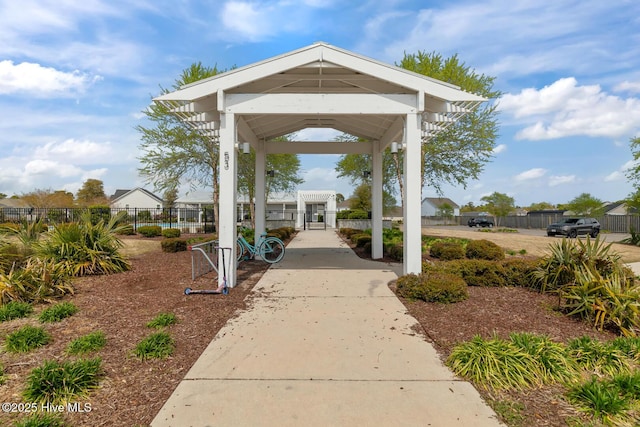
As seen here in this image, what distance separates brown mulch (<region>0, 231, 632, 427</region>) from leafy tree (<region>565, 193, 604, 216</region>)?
34.7m

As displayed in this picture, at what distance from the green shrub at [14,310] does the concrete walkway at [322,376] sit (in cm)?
305

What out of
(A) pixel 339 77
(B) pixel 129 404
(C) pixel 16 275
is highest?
(A) pixel 339 77

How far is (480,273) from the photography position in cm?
743

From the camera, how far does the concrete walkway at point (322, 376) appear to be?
2.83 m

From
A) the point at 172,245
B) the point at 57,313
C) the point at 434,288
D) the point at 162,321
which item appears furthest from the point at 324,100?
the point at 172,245

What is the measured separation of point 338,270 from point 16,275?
21.1ft

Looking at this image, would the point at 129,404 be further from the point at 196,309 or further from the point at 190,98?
the point at 190,98

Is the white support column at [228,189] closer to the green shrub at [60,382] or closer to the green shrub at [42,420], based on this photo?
the green shrub at [60,382]

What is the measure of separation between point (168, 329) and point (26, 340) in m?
1.52

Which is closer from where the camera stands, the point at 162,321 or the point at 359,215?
the point at 162,321

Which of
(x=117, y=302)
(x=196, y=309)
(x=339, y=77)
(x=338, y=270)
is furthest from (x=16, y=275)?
(x=339, y=77)

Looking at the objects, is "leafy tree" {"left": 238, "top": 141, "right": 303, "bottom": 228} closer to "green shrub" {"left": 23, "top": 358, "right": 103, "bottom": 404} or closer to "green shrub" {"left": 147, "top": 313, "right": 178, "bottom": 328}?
"green shrub" {"left": 147, "top": 313, "right": 178, "bottom": 328}

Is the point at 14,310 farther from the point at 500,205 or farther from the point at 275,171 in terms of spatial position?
the point at 500,205

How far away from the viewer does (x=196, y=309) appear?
5.71 metres
